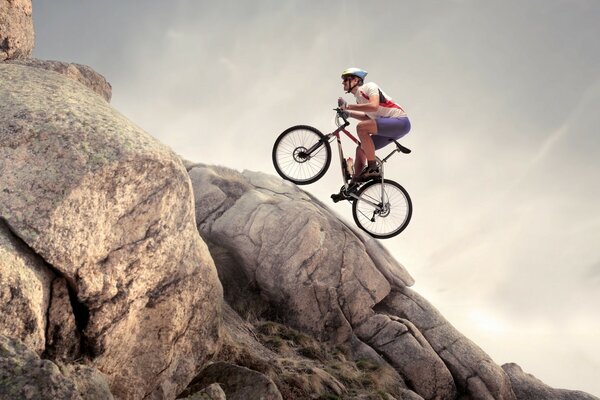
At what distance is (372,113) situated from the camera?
1382 centimetres


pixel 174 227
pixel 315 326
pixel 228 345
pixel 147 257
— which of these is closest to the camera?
pixel 147 257

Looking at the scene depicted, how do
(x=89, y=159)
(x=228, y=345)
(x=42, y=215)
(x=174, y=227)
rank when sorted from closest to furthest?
(x=42, y=215) → (x=89, y=159) → (x=174, y=227) → (x=228, y=345)

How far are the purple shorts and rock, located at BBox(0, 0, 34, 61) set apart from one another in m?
10.7

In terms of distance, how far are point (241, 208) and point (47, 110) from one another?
49.5 ft

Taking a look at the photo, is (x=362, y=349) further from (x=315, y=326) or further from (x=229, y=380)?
(x=229, y=380)

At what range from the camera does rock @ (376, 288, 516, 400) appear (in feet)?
78.7

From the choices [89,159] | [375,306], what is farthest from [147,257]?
[375,306]

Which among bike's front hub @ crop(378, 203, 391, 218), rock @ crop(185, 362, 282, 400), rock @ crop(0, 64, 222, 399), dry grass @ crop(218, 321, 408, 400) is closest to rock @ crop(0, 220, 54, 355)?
rock @ crop(0, 64, 222, 399)

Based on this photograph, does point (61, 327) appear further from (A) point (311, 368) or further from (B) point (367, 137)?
(A) point (311, 368)

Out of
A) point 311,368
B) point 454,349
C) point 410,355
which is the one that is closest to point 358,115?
point 311,368

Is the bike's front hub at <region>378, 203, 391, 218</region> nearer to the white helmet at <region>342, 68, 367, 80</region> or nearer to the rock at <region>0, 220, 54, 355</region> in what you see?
the white helmet at <region>342, 68, 367, 80</region>

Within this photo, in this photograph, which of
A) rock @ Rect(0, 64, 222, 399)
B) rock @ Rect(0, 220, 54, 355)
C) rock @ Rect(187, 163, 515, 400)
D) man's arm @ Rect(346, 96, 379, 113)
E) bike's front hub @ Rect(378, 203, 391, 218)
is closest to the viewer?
rock @ Rect(0, 220, 54, 355)

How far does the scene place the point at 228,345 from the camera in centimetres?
1520

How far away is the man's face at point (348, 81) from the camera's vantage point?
13648 millimetres
